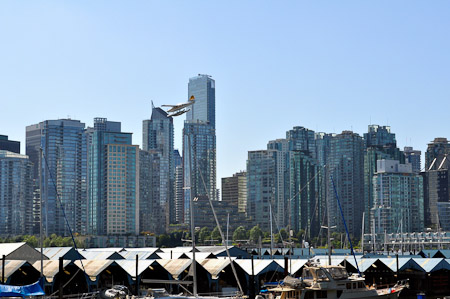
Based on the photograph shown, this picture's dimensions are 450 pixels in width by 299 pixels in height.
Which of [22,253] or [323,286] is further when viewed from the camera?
[22,253]

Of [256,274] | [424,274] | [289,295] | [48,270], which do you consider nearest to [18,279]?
[48,270]

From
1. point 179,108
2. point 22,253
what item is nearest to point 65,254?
point 22,253

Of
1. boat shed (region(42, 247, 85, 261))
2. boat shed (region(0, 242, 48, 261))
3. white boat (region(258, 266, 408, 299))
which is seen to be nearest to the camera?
white boat (region(258, 266, 408, 299))

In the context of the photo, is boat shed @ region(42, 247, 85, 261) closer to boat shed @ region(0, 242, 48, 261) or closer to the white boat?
boat shed @ region(0, 242, 48, 261)

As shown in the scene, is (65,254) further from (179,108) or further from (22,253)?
(179,108)

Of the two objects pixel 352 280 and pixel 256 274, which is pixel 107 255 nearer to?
pixel 256 274

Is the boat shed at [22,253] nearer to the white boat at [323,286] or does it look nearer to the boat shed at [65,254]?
the boat shed at [65,254]

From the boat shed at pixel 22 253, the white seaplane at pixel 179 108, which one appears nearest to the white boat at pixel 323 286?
the white seaplane at pixel 179 108

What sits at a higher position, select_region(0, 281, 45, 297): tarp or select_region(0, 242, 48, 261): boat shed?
select_region(0, 242, 48, 261): boat shed

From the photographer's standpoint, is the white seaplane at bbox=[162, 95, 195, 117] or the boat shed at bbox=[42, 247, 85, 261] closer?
the white seaplane at bbox=[162, 95, 195, 117]

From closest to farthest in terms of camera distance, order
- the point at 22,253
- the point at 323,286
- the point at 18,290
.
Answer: the point at 18,290 < the point at 323,286 < the point at 22,253

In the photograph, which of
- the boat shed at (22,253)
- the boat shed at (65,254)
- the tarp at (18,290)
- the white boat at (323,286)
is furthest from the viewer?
the boat shed at (65,254)

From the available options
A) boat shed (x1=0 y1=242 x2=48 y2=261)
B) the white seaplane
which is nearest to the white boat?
the white seaplane

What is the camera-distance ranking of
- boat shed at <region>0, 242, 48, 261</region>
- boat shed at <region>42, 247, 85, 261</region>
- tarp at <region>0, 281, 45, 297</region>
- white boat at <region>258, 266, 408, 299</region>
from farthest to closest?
boat shed at <region>42, 247, 85, 261</region>
boat shed at <region>0, 242, 48, 261</region>
white boat at <region>258, 266, 408, 299</region>
tarp at <region>0, 281, 45, 297</region>
